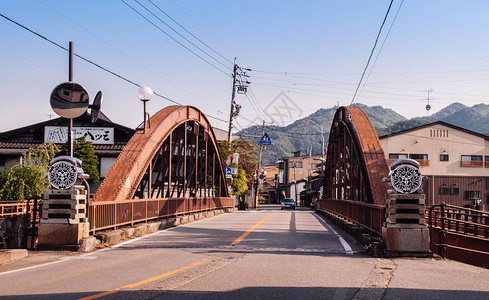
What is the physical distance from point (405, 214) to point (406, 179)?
0.80 meters

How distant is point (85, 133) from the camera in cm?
3603

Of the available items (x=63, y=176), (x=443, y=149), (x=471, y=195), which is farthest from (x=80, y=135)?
(x=471, y=195)

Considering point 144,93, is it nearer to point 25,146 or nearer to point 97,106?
point 97,106

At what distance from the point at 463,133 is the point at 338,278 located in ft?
153

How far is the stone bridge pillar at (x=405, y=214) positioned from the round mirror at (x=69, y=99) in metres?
8.07

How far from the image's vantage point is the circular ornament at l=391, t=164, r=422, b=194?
1029 centimetres

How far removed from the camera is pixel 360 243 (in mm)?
12891

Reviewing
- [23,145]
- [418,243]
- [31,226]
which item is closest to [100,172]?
[23,145]

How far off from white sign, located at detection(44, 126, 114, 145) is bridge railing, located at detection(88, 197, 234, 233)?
1627cm

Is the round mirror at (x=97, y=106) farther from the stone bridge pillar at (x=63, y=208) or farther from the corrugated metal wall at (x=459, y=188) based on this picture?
the corrugated metal wall at (x=459, y=188)

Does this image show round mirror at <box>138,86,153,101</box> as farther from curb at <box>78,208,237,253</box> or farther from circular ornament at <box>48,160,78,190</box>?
circular ornament at <box>48,160,78,190</box>

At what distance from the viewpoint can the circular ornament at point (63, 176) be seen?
10711 millimetres

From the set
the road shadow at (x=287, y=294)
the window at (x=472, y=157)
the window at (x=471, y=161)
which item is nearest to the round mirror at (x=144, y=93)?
the road shadow at (x=287, y=294)

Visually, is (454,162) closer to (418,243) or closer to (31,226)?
(418,243)
